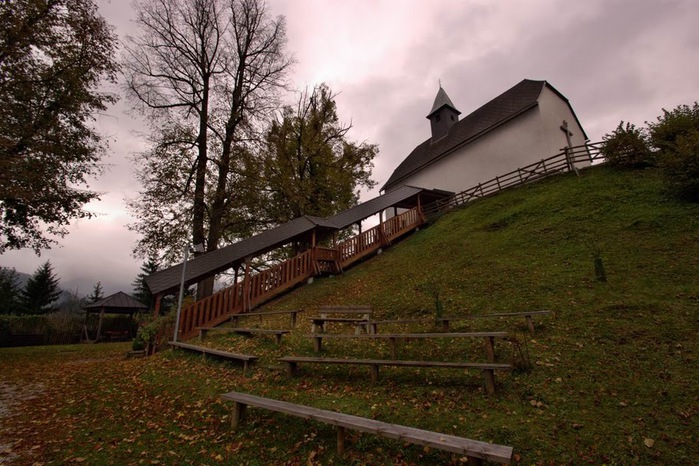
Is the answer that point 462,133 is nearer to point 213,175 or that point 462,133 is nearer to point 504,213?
point 504,213

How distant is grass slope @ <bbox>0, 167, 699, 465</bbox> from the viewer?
370cm

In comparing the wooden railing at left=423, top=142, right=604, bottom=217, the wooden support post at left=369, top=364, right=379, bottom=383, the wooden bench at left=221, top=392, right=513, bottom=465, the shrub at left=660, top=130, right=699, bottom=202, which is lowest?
the wooden bench at left=221, top=392, right=513, bottom=465

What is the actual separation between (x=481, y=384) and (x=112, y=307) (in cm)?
2470

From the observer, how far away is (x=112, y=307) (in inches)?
840

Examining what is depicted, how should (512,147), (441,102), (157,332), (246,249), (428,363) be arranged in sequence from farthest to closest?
1. (441,102)
2. (512,147)
3. (246,249)
4. (157,332)
5. (428,363)

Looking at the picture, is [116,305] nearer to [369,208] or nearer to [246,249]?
[246,249]

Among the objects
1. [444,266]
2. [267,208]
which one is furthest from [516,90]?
[267,208]

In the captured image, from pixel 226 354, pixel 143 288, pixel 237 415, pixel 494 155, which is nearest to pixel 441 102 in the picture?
pixel 494 155

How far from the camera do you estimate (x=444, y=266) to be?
12.3 m

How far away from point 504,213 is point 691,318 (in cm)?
1025

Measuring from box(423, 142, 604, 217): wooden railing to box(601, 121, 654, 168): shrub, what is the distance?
689 millimetres

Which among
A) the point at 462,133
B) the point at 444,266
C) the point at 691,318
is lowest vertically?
the point at 691,318

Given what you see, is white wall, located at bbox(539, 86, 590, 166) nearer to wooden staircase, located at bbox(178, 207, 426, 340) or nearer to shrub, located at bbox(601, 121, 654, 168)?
shrub, located at bbox(601, 121, 654, 168)

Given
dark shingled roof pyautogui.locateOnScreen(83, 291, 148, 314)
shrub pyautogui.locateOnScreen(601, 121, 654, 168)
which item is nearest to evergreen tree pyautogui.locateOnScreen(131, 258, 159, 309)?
dark shingled roof pyautogui.locateOnScreen(83, 291, 148, 314)
